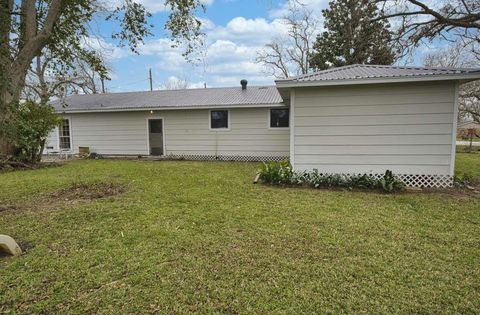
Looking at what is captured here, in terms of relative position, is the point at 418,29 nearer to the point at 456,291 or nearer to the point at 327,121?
the point at 327,121

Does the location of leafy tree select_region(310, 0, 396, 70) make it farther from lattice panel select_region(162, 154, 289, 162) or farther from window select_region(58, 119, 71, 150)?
window select_region(58, 119, 71, 150)

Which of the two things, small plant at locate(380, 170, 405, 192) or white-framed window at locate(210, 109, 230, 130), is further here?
white-framed window at locate(210, 109, 230, 130)

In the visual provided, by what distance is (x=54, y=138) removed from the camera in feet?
51.4

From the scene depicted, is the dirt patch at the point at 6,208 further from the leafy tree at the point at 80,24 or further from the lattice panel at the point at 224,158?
the lattice panel at the point at 224,158

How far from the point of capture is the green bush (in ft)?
21.3

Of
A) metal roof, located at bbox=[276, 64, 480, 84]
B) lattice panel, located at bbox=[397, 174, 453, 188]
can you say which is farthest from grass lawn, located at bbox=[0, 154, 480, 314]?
metal roof, located at bbox=[276, 64, 480, 84]

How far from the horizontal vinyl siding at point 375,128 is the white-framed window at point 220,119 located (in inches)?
237

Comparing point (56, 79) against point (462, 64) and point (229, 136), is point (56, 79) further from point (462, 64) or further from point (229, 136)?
point (462, 64)

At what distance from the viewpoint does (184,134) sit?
1352 cm

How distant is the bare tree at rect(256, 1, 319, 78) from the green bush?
2048 cm

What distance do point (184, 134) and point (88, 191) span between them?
742 cm

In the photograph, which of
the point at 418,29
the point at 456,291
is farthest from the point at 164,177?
the point at 418,29

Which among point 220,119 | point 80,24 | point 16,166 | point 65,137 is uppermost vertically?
point 80,24

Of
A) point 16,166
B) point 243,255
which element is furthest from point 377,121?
point 16,166
